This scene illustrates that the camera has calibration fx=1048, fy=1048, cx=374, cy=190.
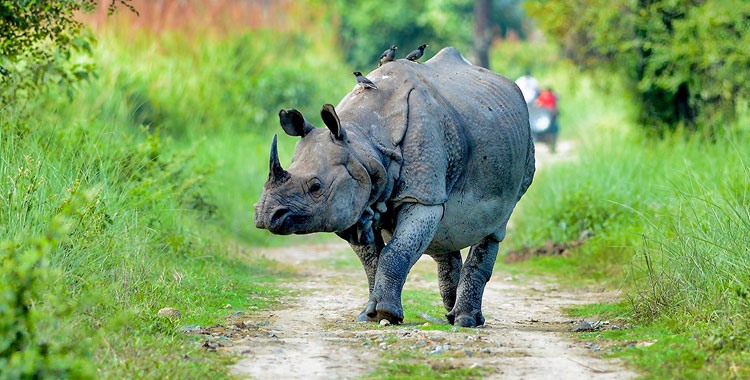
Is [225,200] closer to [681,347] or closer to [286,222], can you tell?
[286,222]

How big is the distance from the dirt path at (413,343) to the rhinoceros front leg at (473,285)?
0.46 feet

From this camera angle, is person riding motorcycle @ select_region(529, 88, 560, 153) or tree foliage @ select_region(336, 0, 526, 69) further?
tree foliage @ select_region(336, 0, 526, 69)

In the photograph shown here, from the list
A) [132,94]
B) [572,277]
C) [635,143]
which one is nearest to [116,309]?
[572,277]

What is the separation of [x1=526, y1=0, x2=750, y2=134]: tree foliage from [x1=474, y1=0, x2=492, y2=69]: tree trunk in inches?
418

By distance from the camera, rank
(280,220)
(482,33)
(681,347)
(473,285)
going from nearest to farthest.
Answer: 1. (681,347)
2. (280,220)
3. (473,285)
4. (482,33)

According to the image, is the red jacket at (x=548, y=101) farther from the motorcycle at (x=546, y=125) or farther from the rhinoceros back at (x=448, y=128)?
the rhinoceros back at (x=448, y=128)

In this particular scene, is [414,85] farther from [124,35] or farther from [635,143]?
[124,35]

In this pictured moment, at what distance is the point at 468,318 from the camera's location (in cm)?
682

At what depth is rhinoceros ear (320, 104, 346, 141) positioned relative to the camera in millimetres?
5871

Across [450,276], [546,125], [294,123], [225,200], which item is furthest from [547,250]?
[546,125]

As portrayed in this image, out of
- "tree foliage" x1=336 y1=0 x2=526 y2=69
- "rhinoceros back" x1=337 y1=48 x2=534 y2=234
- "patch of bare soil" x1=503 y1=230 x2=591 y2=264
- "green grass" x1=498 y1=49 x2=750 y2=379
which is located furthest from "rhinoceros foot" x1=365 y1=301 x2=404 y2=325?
"tree foliage" x1=336 y1=0 x2=526 y2=69

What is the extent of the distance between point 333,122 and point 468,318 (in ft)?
5.67

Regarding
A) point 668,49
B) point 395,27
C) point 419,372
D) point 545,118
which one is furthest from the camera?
point 395,27

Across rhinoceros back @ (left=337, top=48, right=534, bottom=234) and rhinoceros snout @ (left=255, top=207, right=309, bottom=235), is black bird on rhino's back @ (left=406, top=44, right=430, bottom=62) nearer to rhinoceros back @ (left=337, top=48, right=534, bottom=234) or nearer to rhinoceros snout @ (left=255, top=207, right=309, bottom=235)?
rhinoceros back @ (left=337, top=48, right=534, bottom=234)
